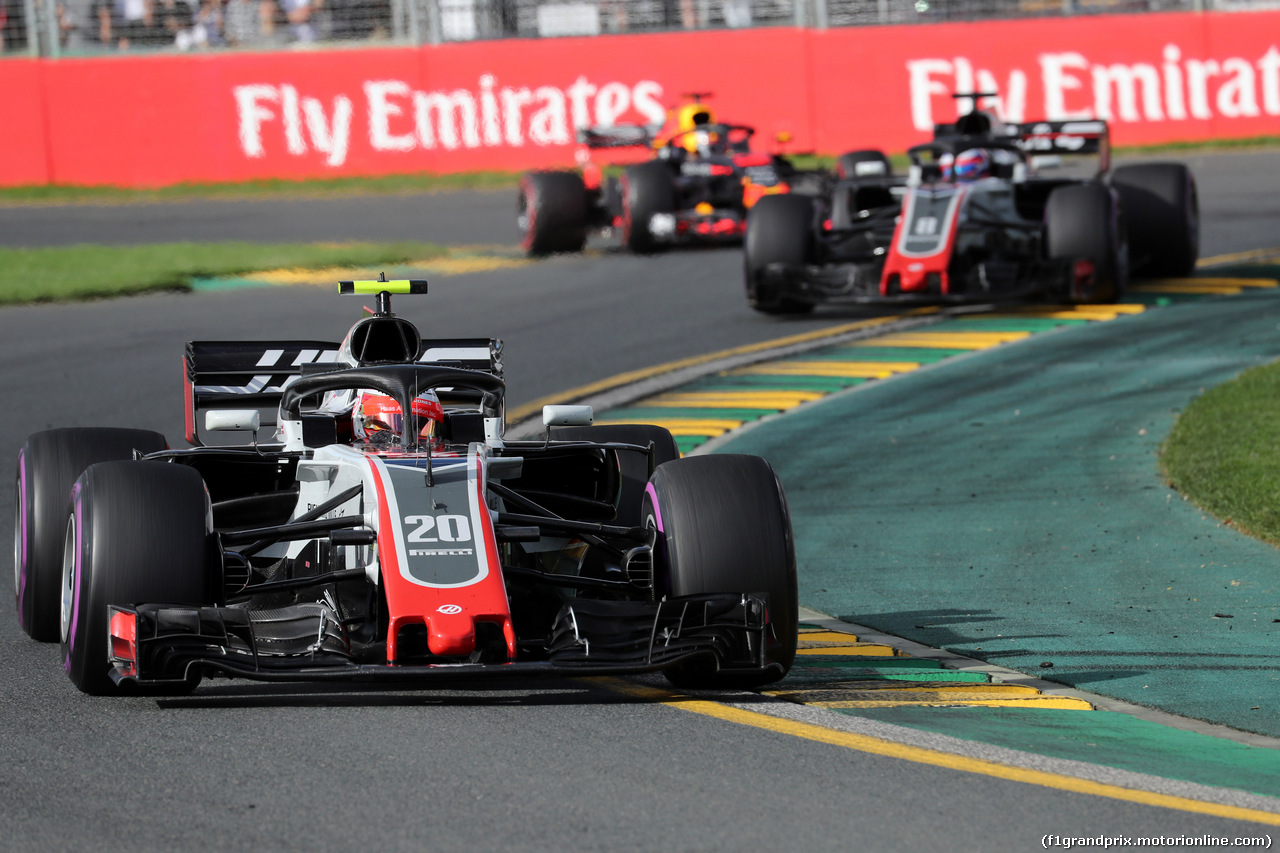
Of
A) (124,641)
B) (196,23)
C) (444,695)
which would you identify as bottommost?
(444,695)

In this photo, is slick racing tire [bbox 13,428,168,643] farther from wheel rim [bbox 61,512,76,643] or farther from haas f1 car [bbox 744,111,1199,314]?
haas f1 car [bbox 744,111,1199,314]

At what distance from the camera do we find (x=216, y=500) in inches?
310

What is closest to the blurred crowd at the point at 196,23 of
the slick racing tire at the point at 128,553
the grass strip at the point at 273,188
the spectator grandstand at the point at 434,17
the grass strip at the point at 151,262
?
the spectator grandstand at the point at 434,17

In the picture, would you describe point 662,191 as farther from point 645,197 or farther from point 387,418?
point 387,418

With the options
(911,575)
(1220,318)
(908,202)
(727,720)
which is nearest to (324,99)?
(908,202)

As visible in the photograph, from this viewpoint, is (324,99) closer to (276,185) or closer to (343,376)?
(276,185)

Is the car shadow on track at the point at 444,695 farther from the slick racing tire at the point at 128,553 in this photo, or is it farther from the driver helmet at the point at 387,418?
the driver helmet at the point at 387,418

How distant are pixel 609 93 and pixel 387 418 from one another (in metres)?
22.3

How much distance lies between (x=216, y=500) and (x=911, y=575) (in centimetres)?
316

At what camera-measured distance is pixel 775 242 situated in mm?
17141

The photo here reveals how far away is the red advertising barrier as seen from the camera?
28.6 metres

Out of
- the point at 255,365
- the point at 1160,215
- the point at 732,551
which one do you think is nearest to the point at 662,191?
the point at 1160,215

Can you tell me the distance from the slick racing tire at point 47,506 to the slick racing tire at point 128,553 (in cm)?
93

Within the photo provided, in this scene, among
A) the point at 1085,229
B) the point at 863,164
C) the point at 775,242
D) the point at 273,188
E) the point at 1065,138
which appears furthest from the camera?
the point at 273,188
